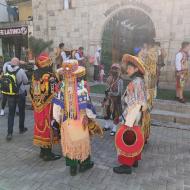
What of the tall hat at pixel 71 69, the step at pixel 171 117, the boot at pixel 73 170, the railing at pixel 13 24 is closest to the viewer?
the tall hat at pixel 71 69

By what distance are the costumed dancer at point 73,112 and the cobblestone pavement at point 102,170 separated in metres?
0.41

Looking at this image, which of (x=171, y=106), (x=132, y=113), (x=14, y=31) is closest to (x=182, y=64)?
(x=171, y=106)

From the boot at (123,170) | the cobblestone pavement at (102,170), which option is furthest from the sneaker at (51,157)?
the boot at (123,170)

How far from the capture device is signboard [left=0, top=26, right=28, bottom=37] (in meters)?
18.1

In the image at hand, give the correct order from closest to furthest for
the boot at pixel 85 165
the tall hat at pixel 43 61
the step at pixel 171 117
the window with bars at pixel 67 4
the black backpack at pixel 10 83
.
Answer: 1. the boot at pixel 85 165
2. the tall hat at pixel 43 61
3. the black backpack at pixel 10 83
4. the step at pixel 171 117
5. the window with bars at pixel 67 4

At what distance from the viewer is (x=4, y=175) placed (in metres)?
4.74

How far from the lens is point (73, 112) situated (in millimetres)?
4359

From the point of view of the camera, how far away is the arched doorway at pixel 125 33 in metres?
12.3

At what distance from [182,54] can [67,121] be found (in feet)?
16.0

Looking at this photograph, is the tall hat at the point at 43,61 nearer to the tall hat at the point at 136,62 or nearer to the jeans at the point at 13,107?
the tall hat at the point at 136,62

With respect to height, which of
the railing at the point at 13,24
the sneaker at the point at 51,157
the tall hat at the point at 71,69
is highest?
the railing at the point at 13,24

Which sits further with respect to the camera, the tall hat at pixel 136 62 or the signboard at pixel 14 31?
the signboard at pixel 14 31

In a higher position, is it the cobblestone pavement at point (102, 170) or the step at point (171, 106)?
the step at point (171, 106)

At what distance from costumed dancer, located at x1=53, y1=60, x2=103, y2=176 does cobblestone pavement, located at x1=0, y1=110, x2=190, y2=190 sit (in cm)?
41
